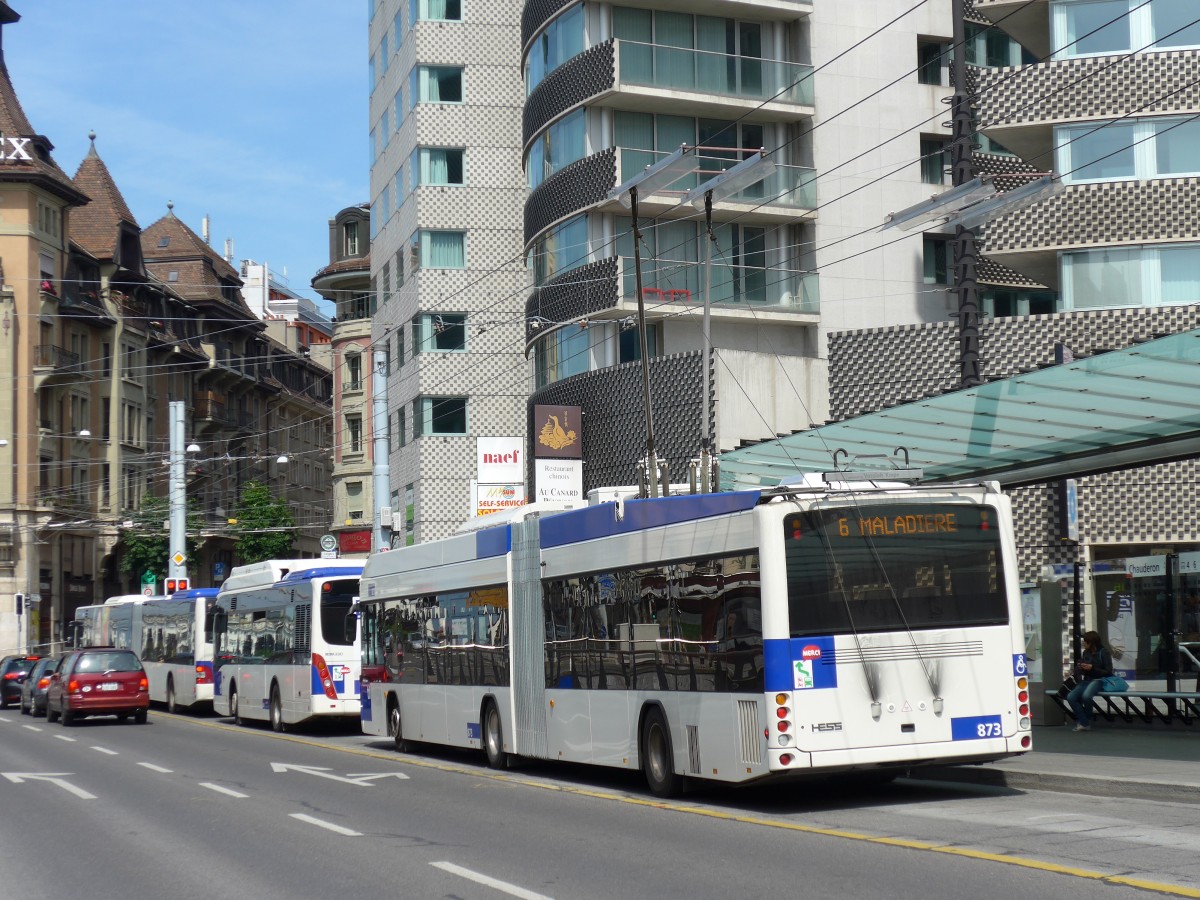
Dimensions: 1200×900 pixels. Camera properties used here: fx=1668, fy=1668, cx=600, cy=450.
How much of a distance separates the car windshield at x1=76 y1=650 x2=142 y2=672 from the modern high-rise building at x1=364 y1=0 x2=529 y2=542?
1832 centimetres

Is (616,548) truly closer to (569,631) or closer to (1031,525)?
(569,631)

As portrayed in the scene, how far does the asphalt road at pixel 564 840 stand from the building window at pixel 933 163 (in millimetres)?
28685

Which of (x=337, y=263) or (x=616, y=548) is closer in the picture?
(x=616, y=548)

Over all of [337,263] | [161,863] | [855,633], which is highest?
[337,263]

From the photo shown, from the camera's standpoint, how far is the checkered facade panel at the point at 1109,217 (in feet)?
110

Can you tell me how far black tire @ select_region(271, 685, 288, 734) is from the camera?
1315 inches

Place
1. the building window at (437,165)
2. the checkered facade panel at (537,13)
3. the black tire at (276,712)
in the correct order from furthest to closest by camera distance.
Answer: the building window at (437,165)
the checkered facade panel at (537,13)
the black tire at (276,712)

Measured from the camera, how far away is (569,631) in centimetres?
1925

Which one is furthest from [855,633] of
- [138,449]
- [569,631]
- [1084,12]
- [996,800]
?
[138,449]

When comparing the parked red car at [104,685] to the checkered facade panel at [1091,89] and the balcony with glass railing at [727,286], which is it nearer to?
the balcony with glass railing at [727,286]

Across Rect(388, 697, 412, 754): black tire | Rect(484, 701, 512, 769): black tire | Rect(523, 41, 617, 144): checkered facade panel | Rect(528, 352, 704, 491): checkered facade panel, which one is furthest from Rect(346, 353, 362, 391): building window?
Rect(484, 701, 512, 769): black tire

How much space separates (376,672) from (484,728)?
17.9 ft

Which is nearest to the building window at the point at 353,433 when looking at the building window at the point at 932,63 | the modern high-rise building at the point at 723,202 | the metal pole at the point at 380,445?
the modern high-rise building at the point at 723,202

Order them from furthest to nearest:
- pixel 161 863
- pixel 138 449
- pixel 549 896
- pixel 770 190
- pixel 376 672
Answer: pixel 138 449, pixel 770 190, pixel 376 672, pixel 161 863, pixel 549 896
